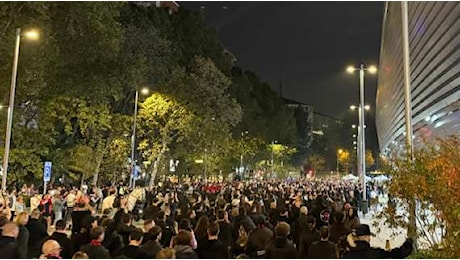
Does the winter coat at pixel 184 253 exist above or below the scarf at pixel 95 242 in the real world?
below

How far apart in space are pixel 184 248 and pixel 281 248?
1.32 meters

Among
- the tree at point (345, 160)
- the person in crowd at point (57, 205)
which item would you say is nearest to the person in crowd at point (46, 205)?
the person in crowd at point (57, 205)

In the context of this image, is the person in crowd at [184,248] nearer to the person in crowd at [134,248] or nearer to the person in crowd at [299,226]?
the person in crowd at [134,248]

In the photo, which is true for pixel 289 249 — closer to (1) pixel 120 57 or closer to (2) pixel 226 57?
(1) pixel 120 57

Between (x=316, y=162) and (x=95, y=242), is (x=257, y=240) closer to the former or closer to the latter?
(x=95, y=242)

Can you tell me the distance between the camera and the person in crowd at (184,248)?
704 centimetres

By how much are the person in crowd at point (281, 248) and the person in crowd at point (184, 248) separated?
103 centimetres

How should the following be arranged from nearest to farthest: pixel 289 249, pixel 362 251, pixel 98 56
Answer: pixel 289 249 < pixel 362 251 < pixel 98 56

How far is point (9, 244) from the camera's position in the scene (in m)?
7.29

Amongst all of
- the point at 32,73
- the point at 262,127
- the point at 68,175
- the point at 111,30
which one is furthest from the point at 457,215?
the point at 262,127

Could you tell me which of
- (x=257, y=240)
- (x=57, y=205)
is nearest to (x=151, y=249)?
(x=257, y=240)

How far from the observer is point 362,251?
7.88m

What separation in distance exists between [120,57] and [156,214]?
1860 cm

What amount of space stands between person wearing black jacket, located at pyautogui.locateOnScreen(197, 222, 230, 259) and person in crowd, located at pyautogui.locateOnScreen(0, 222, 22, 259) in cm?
265
